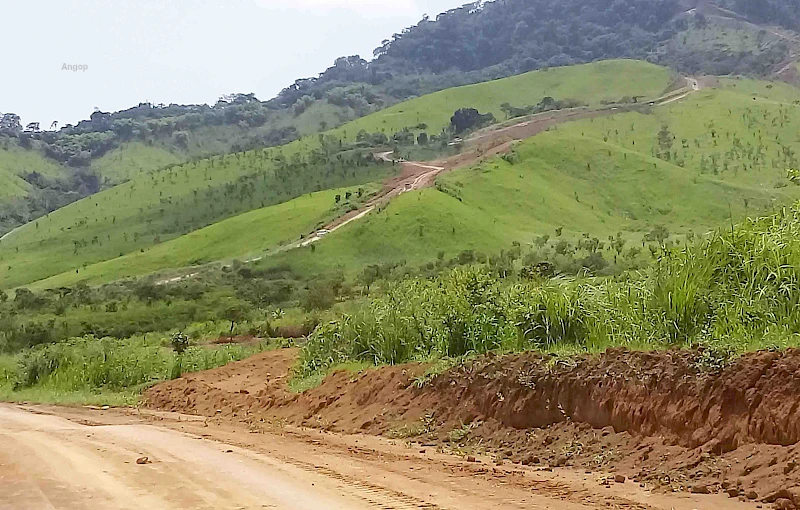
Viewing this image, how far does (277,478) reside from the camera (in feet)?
25.6

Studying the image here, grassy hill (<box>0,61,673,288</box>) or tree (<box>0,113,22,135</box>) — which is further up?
tree (<box>0,113,22,135</box>)

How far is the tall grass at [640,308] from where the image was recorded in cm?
804

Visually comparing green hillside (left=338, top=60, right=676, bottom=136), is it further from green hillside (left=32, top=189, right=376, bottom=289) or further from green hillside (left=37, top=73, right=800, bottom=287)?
green hillside (left=32, top=189, right=376, bottom=289)

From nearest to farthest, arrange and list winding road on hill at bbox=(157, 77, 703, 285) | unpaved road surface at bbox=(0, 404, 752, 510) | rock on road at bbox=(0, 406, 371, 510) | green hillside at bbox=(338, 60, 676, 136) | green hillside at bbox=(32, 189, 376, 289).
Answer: unpaved road surface at bbox=(0, 404, 752, 510) → rock on road at bbox=(0, 406, 371, 510) → winding road on hill at bbox=(157, 77, 703, 285) → green hillside at bbox=(32, 189, 376, 289) → green hillside at bbox=(338, 60, 676, 136)

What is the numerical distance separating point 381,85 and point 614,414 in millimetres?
172993

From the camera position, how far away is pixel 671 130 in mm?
83750

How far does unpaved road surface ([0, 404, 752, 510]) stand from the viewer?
21.5 ft

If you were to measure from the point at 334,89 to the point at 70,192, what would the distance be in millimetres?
58314

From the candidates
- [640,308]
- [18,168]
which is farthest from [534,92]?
[640,308]

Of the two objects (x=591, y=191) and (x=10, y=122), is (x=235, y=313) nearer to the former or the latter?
(x=591, y=191)

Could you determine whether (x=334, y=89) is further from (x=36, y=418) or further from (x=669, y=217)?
(x=36, y=418)

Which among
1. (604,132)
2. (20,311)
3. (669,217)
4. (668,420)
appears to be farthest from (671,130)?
(668,420)

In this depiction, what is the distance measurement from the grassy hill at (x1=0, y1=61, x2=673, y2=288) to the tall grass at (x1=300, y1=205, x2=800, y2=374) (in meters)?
62.5

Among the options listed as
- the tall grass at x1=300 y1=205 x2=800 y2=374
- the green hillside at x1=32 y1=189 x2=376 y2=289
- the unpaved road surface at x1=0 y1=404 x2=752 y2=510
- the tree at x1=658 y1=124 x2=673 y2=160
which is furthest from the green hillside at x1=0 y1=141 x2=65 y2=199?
the unpaved road surface at x1=0 y1=404 x2=752 y2=510
